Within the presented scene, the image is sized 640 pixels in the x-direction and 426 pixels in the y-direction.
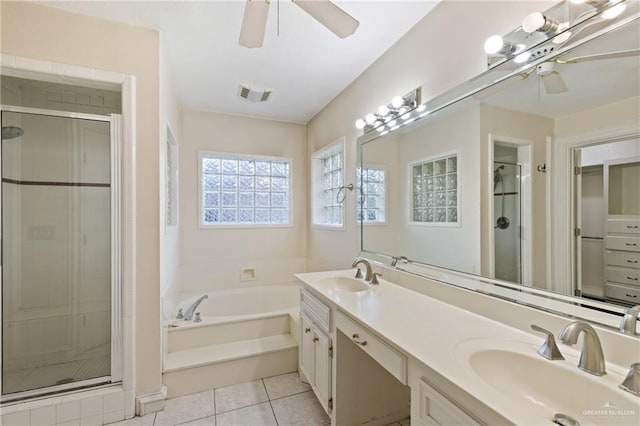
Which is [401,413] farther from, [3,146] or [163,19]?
[3,146]

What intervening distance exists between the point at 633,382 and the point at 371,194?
164 cm

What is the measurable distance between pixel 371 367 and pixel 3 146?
9.12 feet

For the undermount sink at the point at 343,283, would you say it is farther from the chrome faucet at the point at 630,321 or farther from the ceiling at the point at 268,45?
the ceiling at the point at 268,45

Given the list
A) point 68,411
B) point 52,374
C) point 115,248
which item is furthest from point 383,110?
point 52,374

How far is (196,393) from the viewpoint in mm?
2016

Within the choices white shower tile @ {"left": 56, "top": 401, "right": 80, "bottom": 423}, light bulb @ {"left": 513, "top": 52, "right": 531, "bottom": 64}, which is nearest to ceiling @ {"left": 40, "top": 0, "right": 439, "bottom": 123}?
light bulb @ {"left": 513, "top": 52, "right": 531, "bottom": 64}

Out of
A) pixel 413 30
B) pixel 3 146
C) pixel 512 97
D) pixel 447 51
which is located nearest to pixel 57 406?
pixel 3 146

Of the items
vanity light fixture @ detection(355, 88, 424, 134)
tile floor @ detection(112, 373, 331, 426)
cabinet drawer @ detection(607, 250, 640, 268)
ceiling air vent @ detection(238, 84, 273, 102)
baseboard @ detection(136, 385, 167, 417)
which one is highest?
ceiling air vent @ detection(238, 84, 273, 102)

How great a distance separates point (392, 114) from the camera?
1.91 m

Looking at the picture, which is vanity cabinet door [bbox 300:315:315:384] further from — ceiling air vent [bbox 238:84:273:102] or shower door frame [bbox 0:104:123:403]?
ceiling air vent [bbox 238:84:273:102]

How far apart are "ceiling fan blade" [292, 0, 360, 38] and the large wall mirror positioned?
2.11 feet

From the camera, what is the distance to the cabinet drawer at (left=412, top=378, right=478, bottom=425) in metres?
0.76

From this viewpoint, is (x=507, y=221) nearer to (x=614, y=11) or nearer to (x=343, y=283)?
(x=614, y=11)

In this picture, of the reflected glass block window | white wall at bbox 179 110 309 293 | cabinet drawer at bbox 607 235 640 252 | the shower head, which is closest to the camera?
cabinet drawer at bbox 607 235 640 252
